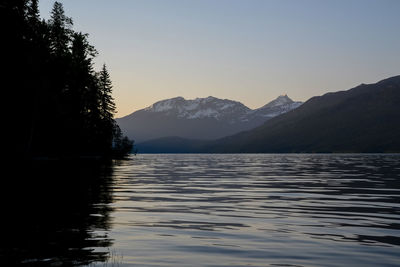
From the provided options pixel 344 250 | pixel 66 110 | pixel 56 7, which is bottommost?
pixel 344 250

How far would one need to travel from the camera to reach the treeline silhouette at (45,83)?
194 feet

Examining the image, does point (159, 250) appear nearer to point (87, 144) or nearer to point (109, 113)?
point (87, 144)

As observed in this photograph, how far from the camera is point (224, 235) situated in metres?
15.7

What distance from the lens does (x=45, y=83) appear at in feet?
223

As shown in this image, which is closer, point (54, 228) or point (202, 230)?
point (54, 228)

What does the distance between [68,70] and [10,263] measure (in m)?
69.2

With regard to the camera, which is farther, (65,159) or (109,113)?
(109,113)

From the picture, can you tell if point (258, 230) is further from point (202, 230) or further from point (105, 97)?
point (105, 97)

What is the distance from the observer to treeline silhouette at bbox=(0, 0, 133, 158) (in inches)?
2331

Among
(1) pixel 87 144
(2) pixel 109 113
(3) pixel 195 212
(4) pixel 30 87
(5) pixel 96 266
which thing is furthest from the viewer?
(2) pixel 109 113

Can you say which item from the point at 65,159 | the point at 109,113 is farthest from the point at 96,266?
the point at 109,113

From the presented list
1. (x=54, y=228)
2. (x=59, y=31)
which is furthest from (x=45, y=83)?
(x=54, y=228)

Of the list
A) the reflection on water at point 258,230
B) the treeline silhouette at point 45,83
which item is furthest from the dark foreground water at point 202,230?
the treeline silhouette at point 45,83

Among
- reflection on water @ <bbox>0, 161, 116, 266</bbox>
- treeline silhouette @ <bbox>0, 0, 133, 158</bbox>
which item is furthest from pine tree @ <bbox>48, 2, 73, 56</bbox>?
reflection on water @ <bbox>0, 161, 116, 266</bbox>
